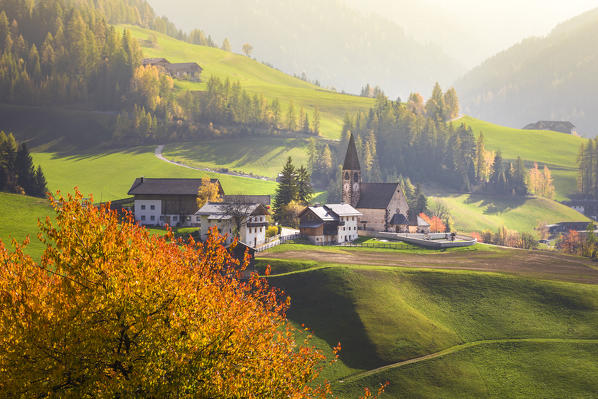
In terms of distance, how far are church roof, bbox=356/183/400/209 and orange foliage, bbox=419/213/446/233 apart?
2337 centimetres

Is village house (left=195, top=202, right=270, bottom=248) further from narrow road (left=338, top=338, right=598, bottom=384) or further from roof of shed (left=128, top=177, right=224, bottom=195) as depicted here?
narrow road (left=338, top=338, right=598, bottom=384)

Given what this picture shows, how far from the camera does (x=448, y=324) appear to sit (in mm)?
56875

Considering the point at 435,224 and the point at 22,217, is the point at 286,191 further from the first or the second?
the point at 22,217

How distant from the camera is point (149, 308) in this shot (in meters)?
19.8

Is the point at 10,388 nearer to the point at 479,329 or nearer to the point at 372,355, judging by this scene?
the point at 372,355

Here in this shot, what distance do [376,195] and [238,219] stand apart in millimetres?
42780

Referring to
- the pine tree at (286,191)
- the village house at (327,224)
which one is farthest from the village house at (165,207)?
the village house at (327,224)

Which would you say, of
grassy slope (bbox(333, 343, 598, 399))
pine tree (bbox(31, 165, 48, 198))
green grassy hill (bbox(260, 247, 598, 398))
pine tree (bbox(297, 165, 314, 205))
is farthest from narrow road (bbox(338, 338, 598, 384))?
pine tree (bbox(31, 165, 48, 198))

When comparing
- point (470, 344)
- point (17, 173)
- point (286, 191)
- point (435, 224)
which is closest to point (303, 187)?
point (286, 191)

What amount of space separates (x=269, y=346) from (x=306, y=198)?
306ft

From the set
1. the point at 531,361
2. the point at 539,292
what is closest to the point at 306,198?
the point at 539,292

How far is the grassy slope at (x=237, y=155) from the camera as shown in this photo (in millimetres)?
170875

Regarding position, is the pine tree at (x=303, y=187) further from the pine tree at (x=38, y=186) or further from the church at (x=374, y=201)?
the pine tree at (x=38, y=186)

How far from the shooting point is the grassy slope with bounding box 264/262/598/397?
4691 cm
